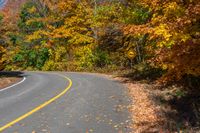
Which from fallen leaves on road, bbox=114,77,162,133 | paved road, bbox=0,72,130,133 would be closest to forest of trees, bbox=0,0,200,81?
fallen leaves on road, bbox=114,77,162,133

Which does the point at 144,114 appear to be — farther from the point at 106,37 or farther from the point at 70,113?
the point at 106,37

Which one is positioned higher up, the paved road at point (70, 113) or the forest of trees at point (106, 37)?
the forest of trees at point (106, 37)

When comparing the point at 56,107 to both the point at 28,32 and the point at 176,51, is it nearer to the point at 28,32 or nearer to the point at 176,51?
the point at 176,51

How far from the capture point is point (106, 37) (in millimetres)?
42562

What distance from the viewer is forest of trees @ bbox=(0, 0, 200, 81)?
11.8m

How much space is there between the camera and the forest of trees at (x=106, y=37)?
465 inches

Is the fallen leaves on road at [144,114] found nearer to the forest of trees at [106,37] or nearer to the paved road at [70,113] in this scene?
the paved road at [70,113]

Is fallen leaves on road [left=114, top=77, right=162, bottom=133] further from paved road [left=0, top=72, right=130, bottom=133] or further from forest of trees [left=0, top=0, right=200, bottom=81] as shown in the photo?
forest of trees [left=0, top=0, right=200, bottom=81]

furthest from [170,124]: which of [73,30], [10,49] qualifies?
[10,49]

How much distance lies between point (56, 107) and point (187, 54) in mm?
5224

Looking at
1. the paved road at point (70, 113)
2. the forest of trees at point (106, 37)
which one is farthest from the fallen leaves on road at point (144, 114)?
the forest of trees at point (106, 37)

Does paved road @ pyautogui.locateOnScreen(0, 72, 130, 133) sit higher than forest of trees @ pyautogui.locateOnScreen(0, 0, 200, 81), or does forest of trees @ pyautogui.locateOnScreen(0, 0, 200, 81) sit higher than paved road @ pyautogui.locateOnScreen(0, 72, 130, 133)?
forest of trees @ pyautogui.locateOnScreen(0, 0, 200, 81)

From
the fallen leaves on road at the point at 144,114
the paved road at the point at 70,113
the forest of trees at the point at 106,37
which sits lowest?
the fallen leaves on road at the point at 144,114

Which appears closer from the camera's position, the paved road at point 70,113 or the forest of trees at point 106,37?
the paved road at point 70,113
